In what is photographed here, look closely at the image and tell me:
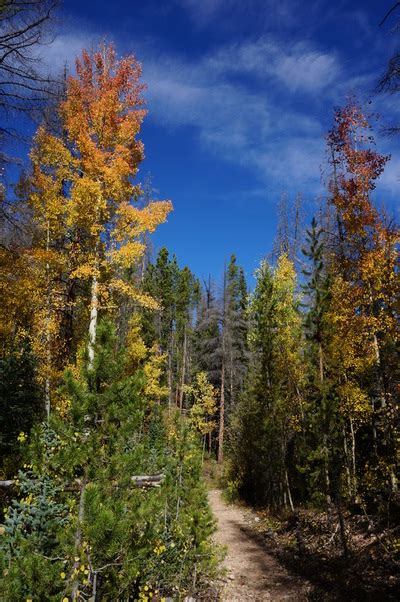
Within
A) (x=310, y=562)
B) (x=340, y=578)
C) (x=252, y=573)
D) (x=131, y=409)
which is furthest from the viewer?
(x=310, y=562)

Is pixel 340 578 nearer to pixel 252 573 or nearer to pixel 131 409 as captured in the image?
pixel 252 573

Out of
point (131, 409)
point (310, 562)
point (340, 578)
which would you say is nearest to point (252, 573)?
point (310, 562)

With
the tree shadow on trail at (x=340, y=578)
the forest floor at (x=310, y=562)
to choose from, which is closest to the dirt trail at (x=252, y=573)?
the forest floor at (x=310, y=562)

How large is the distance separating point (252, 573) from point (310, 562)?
5.25ft

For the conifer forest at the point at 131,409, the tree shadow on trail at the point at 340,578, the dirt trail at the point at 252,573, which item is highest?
the conifer forest at the point at 131,409

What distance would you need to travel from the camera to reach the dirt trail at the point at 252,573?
925 centimetres

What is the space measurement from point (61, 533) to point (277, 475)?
55.4 feet

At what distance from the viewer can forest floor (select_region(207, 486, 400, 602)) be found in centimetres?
871

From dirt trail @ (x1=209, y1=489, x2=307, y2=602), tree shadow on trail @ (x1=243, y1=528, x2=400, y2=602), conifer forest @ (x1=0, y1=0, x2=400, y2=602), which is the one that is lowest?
dirt trail @ (x1=209, y1=489, x2=307, y2=602)

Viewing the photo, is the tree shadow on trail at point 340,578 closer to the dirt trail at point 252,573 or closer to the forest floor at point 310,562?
the forest floor at point 310,562

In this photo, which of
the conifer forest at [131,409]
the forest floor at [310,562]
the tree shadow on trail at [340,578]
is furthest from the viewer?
the forest floor at [310,562]

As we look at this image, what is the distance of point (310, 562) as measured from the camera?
37.0 ft

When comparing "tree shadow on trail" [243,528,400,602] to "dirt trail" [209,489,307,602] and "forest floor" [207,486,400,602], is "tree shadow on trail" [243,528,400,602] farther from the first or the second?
"dirt trail" [209,489,307,602]

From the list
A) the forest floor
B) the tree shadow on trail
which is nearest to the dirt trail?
the forest floor
